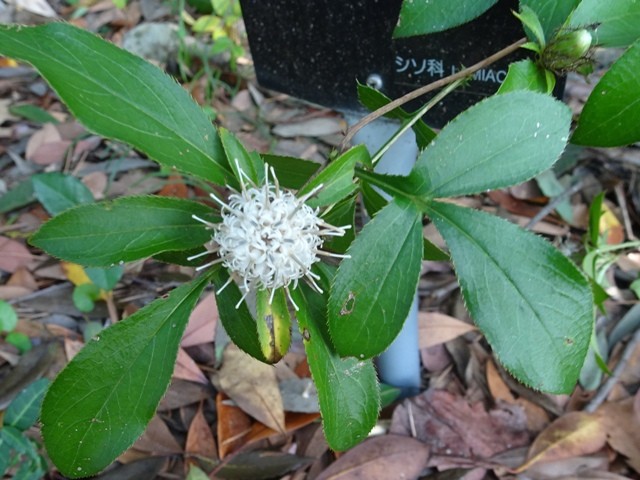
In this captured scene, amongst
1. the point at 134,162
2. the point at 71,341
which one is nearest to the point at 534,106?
the point at 71,341

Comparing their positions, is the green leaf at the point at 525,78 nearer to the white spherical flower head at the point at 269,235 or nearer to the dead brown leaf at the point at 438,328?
the white spherical flower head at the point at 269,235

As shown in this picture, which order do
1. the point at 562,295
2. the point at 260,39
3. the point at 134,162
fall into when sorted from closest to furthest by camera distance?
1. the point at 562,295
2. the point at 260,39
3. the point at 134,162

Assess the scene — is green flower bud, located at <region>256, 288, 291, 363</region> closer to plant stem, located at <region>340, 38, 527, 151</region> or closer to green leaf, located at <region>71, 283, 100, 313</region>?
plant stem, located at <region>340, 38, 527, 151</region>

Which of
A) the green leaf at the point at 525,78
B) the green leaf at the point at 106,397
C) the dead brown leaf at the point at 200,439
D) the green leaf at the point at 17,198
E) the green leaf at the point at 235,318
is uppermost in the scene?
the green leaf at the point at 525,78

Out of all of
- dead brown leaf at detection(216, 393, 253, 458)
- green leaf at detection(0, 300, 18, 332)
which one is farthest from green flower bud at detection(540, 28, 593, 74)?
green leaf at detection(0, 300, 18, 332)

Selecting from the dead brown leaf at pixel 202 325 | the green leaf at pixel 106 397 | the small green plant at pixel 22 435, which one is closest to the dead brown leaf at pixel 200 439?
the dead brown leaf at pixel 202 325

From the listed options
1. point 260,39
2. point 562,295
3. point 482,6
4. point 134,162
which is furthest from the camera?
point 134,162

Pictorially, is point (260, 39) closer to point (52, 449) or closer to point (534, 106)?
point (534, 106)
